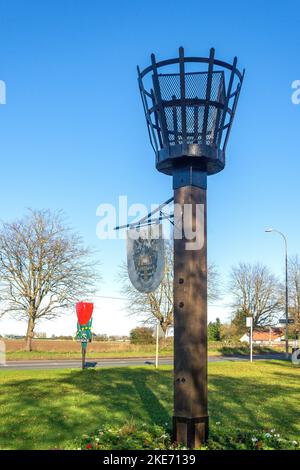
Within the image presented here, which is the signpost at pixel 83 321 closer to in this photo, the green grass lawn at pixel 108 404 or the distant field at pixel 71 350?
the green grass lawn at pixel 108 404

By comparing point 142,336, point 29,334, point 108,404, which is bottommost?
point 108,404

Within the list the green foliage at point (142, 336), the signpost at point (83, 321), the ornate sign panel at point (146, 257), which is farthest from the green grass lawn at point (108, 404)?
the green foliage at point (142, 336)

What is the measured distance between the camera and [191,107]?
23.4 feet

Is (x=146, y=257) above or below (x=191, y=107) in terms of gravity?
below

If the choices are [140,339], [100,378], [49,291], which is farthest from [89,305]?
[140,339]

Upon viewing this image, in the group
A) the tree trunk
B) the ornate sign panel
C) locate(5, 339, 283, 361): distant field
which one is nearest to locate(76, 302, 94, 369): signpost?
locate(5, 339, 283, 361): distant field

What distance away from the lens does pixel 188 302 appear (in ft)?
22.6

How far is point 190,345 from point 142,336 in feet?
145

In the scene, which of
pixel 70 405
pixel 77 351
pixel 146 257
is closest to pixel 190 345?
pixel 146 257

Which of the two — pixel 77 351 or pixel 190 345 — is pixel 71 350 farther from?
pixel 190 345

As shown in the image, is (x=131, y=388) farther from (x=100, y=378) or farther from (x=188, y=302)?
(x=188, y=302)

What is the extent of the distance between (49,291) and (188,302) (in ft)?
102

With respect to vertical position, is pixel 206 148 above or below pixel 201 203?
above

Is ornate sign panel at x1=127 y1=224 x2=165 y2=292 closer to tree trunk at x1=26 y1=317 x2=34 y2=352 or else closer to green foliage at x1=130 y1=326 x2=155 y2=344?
tree trunk at x1=26 y1=317 x2=34 y2=352
